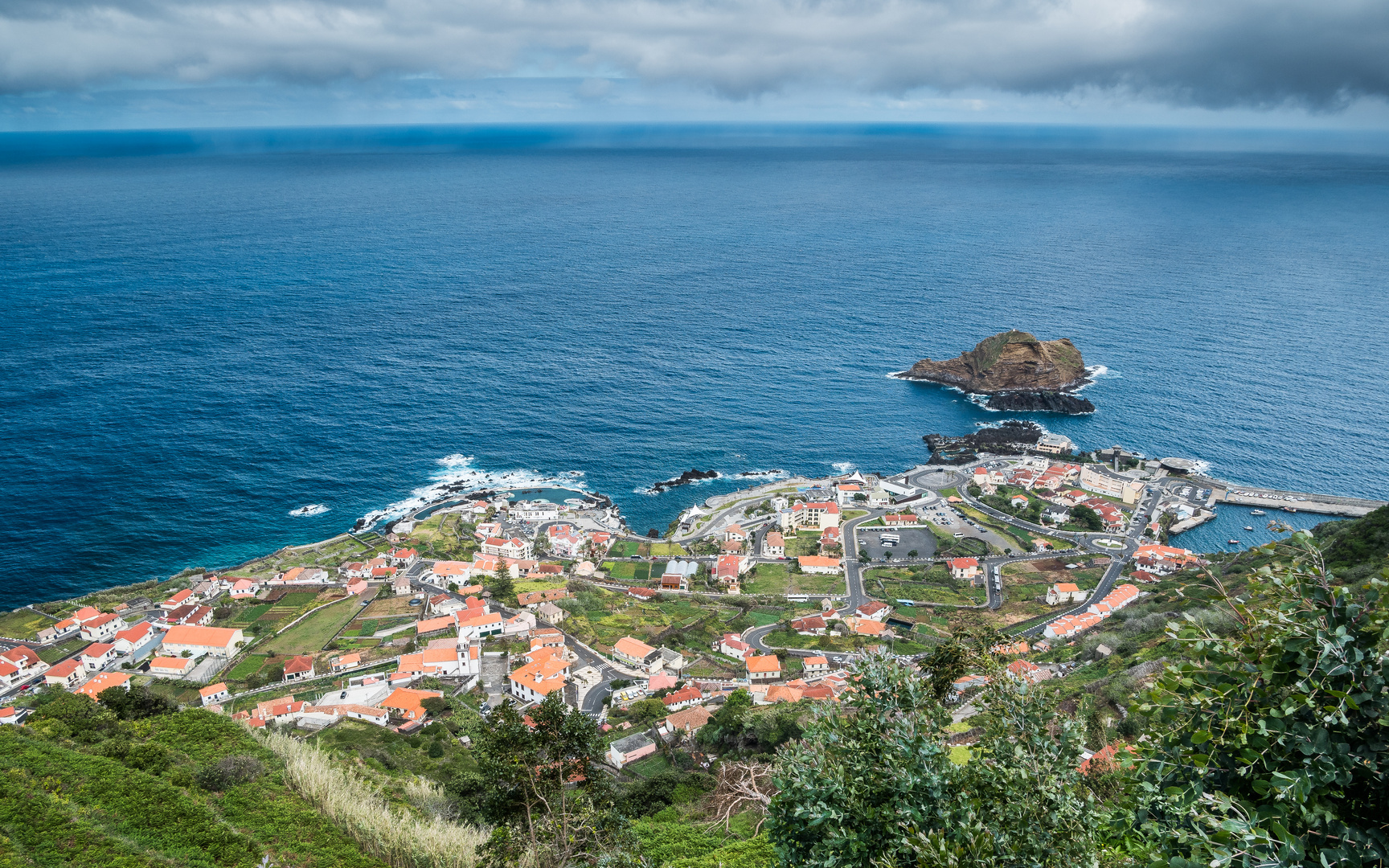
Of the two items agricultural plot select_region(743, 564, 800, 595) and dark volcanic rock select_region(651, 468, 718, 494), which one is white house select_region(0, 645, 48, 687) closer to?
dark volcanic rock select_region(651, 468, 718, 494)

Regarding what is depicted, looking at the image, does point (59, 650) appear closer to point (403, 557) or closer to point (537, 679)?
point (403, 557)

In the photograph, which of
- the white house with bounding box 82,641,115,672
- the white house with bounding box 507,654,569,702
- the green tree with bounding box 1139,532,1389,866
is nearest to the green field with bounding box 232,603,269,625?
the white house with bounding box 82,641,115,672

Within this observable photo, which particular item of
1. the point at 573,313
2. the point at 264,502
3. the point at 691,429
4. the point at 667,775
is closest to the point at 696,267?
the point at 573,313

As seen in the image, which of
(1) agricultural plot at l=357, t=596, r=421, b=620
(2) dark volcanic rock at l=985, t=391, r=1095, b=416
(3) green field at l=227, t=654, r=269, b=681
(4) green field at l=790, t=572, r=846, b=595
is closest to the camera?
(3) green field at l=227, t=654, r=269, b=681

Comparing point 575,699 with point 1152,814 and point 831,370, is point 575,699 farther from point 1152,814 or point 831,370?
point 831,370

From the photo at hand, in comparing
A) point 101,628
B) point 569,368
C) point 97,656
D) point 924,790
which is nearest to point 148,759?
point 924,790

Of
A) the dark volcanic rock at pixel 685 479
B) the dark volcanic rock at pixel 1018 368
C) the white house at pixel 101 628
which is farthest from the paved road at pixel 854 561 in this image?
the white house at pixel 101 628

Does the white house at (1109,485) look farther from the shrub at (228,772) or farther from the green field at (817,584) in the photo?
the shrub at (228,772)
